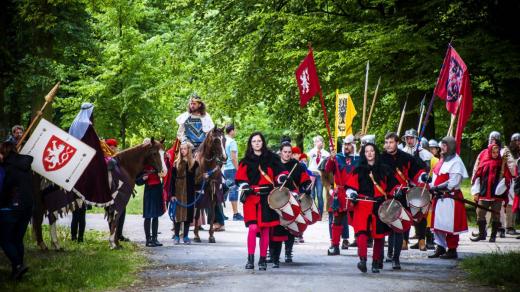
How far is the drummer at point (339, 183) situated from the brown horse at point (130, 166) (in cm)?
283

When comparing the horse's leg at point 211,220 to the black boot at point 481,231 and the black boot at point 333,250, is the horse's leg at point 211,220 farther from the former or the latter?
the black boot at point 481,231

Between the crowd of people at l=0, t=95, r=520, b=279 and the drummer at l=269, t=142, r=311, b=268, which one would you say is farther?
the drummer at l=269, t=142, r=311, b=268

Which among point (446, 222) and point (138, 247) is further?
point (138, 247)

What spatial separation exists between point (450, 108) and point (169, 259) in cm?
496

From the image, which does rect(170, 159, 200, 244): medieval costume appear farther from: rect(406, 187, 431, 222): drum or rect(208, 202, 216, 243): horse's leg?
rect(406, 187, 431, 222): drum

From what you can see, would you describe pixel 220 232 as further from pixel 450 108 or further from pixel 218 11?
pixel 218 11

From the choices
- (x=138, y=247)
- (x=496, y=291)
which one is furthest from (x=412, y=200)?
(x=138, y=247)

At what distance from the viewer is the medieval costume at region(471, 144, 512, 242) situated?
59.9 feet

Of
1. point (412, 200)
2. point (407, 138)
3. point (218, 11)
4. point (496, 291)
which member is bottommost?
point (496, 291)

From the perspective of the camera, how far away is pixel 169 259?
560 inches

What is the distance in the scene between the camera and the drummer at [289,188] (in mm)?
13133

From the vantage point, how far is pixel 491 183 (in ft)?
60.4

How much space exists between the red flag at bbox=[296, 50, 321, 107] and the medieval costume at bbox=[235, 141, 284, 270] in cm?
328

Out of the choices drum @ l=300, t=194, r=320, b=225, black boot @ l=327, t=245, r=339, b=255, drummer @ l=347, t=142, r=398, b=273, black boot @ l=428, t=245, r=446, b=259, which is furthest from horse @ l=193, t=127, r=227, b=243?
drummer @ l=347, t=142, r=398, b=273
